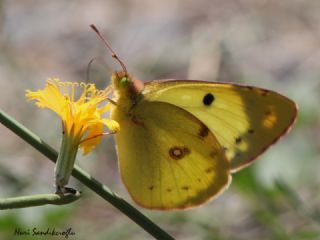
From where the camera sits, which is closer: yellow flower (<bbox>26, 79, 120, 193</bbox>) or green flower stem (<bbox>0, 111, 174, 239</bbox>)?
green flower stem (<bbox>0, 111, 174, 239</bbox>)

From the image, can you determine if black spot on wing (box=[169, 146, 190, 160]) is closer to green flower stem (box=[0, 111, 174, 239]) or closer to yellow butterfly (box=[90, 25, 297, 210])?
yellow butterfly (box=[90, 25, 297, 210])

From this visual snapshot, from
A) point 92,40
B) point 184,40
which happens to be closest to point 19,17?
point 92,40

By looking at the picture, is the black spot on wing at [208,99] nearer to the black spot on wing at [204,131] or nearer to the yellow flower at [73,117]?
the black spot on wing at [204,131]

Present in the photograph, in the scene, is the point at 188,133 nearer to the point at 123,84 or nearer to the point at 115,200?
the point at 123,84

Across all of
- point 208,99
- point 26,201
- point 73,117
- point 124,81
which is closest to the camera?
point 26,201

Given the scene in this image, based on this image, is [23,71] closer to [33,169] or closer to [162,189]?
[33,169]

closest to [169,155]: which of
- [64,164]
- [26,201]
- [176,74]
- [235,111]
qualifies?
[235,111]

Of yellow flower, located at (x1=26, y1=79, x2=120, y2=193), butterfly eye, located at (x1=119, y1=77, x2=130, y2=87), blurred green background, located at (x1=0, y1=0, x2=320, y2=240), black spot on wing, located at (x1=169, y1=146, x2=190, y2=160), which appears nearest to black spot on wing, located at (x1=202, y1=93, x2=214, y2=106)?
black spot on wing, located at (x1=169, y1=146, x2=190, y2=160)
